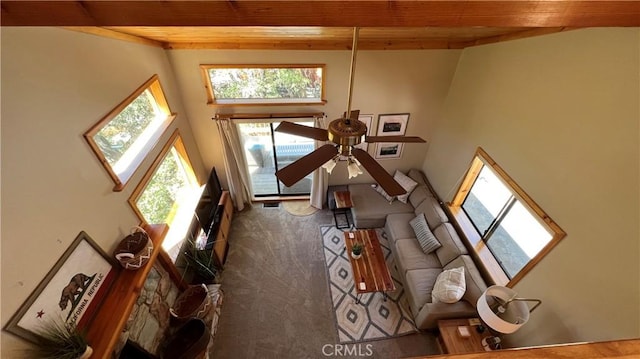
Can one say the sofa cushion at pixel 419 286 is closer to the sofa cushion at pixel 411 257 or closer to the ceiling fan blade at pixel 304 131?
the sofa cushion at pixel 411 257

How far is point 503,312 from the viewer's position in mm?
2676

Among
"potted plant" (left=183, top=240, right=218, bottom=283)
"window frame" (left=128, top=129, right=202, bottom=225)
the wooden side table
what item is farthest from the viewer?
"potted plant" (left=183, top=240, right=218, bottom=283)

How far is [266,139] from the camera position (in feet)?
15.6

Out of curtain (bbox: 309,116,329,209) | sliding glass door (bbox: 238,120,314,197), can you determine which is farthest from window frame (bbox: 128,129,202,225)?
curtain (bbox: 309,116,329,209)

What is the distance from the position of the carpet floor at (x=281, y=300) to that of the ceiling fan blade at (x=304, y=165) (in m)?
2.83

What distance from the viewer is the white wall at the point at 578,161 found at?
201cm

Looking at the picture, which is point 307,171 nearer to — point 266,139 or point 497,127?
point 497,127

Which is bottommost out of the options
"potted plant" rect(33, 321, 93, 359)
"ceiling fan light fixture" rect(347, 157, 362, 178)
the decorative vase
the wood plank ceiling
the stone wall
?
the decorative vase

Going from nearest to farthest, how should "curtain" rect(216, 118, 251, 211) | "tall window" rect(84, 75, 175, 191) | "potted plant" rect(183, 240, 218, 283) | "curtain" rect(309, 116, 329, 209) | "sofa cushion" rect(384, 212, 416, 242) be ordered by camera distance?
"tall window" rect(84, 75, 175, 191) → "potted plant" rect(183, 240, 218, 283) → "curtain" rect(216, 118, 251, 211) → "sofa cushion" rect(384, 212, 416, 242) → "curtain" rect(309, 116, 329, 209)

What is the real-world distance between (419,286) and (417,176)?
2.30 meters

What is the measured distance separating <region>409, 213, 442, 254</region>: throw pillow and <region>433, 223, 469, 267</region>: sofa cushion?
79 millimetres

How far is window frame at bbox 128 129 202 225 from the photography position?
2.77m

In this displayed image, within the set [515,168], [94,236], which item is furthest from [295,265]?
[515,168]

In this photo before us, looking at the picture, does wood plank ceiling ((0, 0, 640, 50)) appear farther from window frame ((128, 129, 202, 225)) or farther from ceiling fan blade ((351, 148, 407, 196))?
window frame ((128, 129, 202, 225))
